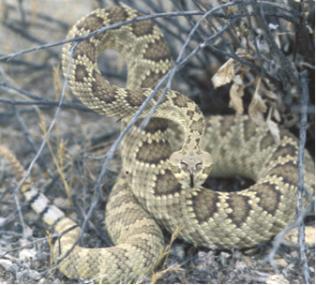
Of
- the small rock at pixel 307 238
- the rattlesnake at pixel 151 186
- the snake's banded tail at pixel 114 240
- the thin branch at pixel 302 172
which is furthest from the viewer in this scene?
the small rock at pixel 307 238

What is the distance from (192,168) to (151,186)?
0.47 m

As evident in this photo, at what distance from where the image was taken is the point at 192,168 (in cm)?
381

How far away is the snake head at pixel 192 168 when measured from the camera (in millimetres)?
3824

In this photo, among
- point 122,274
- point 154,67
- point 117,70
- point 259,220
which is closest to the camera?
point 122,274

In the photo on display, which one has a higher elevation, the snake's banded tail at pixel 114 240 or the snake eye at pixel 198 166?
the snake eye at pixel 198 166

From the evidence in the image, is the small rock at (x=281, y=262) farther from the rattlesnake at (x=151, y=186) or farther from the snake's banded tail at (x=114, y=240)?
the snake's banded tail at (x=114, y=240)

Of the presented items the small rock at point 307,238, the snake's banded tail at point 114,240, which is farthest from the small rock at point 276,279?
the snake's banded tail at point 114,240

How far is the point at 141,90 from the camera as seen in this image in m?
4.15

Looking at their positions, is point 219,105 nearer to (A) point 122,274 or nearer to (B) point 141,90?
(B) point 141,90

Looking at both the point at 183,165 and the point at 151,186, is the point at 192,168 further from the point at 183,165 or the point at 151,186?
the point at 151,186

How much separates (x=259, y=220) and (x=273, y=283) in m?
0.41

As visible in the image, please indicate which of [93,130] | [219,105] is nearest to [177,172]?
[219,105]

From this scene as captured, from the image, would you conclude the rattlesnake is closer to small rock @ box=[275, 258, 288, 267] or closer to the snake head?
the snake head

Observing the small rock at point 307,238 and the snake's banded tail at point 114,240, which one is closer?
the snake's banded tail at point 114,240
